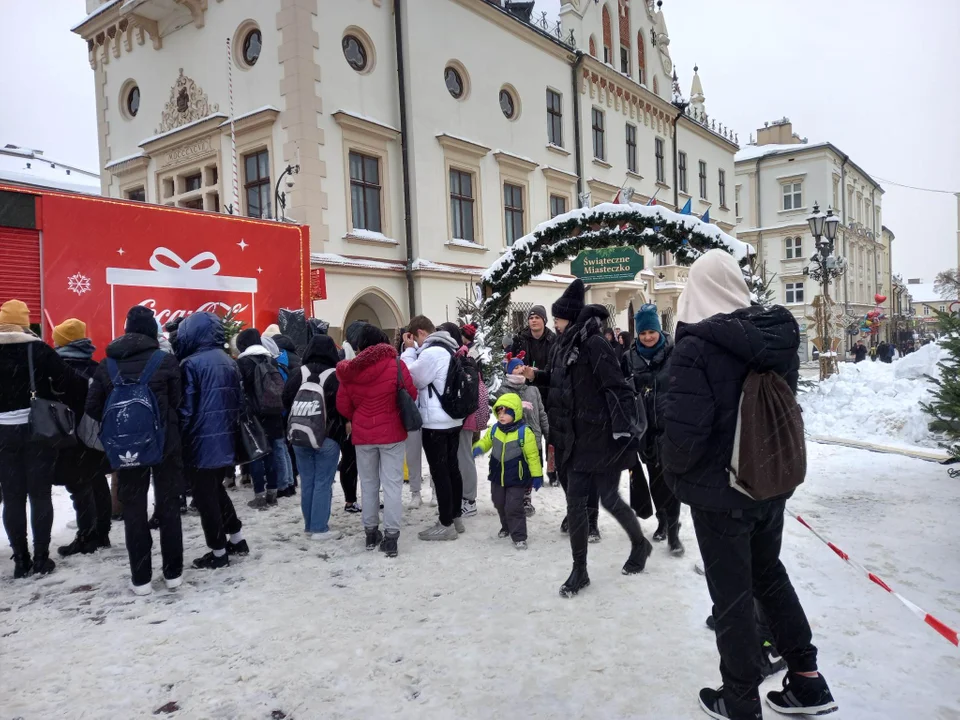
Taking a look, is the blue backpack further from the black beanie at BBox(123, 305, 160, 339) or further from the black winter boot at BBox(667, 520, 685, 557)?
the black winter boot at BBox(667, 520, 685, 557)

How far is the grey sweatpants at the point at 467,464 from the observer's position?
20.2 ft

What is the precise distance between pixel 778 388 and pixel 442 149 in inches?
565

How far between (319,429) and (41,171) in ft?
99.0

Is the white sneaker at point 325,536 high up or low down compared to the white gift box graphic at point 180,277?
down

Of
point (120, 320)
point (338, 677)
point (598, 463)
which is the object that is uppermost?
point (120, 320)

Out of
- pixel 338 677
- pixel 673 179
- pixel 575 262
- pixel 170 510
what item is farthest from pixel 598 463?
pixel 673 179

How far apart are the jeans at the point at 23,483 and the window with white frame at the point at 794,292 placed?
151 feet

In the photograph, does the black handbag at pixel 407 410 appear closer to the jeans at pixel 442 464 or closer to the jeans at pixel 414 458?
the jeans at pixel 442 464

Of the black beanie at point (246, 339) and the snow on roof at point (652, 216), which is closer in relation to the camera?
the black beanie at point (246, 339)

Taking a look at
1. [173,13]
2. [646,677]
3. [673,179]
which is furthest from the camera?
[673,179]

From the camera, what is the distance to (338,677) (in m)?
3.20

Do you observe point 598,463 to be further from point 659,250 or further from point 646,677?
point 659,250

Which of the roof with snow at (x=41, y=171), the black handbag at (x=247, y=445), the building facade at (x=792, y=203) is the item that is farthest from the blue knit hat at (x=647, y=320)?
the building facade at (x=792, y=203)

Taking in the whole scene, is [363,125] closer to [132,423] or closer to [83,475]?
[83,475]
